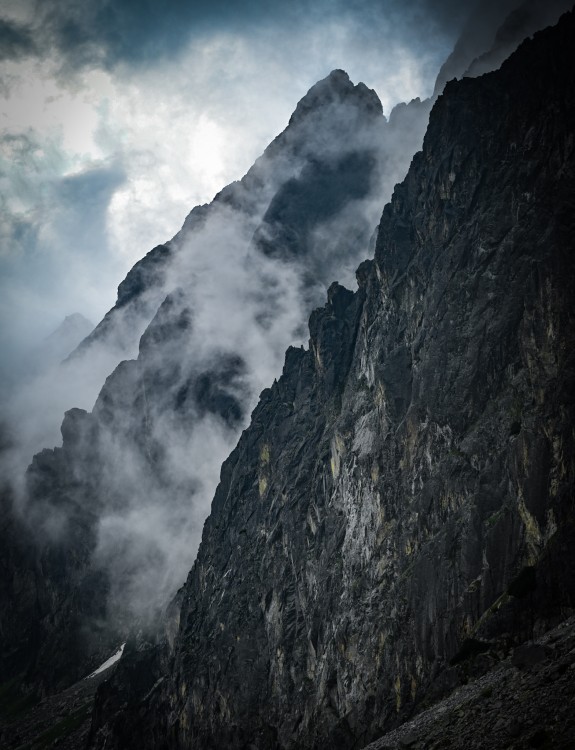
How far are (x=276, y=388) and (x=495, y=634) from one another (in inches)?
4215

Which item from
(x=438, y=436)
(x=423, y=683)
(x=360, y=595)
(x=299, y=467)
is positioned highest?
(x=299, y=467)

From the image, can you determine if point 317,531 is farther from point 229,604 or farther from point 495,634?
point 495,634

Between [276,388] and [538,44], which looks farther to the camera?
[276,388]

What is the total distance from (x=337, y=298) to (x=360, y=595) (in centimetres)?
7909

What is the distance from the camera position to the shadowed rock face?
231 feet

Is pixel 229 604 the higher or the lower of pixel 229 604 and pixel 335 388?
the lower

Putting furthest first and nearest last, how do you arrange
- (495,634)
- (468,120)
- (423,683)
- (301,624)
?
(301,624) < (468,120) < (423,683) < (495,634)

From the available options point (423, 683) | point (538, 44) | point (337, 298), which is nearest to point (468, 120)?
point (538, 44)

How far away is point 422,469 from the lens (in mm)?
91562

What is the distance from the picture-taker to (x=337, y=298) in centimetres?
15262

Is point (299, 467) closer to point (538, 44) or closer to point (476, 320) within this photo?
point (476, 320)

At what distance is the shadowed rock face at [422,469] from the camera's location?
70375mm

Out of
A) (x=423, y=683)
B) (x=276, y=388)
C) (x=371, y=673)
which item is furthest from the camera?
(x=276, y=388)

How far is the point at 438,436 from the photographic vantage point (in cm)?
8956
